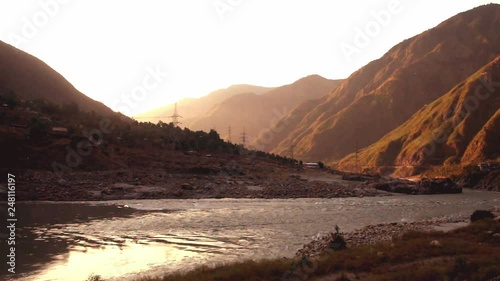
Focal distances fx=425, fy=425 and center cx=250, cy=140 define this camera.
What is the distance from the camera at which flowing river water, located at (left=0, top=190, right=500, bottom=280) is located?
71.3 ft

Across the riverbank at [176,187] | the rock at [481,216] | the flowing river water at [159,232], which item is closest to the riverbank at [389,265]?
the flowing river water at [159,232]

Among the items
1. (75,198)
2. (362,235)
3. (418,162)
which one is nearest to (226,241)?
(362,235)

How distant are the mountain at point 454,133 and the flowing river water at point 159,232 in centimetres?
8871

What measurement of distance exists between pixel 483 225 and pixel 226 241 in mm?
15859

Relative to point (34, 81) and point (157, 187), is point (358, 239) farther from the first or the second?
point (34, 81)

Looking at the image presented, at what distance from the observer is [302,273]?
17.4 meters

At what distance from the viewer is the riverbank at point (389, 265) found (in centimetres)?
1588

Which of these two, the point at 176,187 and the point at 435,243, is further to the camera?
the point at 176,187

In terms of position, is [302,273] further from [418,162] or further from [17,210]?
[418,162]

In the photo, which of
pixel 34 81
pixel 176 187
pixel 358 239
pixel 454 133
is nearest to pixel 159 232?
pixel 358 239

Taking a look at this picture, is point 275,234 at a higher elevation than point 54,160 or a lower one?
lower

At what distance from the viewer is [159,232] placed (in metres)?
31.5

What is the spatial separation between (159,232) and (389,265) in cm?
1853

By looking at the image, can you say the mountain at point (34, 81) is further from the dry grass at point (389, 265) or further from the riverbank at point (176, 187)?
the dry grass at point (389, 265)
